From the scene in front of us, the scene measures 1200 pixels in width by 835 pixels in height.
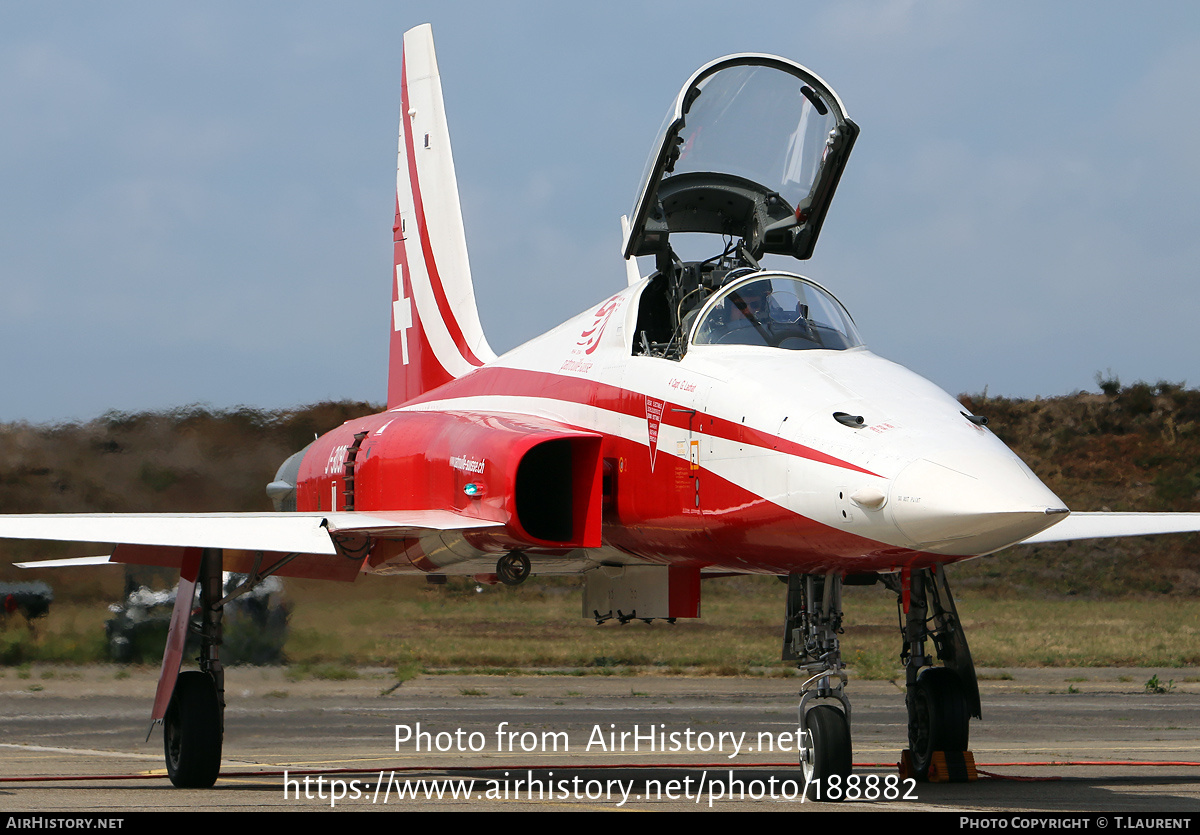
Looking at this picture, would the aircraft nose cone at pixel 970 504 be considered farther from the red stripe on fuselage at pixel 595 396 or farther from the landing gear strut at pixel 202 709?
the landing gear strut at pixel 202 709

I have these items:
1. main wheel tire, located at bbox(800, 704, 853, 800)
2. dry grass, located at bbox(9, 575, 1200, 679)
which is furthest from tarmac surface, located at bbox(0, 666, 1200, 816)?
dry grass, located at bbox(9, 575, 1200, 679)

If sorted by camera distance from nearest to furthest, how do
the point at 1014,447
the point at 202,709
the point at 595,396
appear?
the point at 595,396 → the point at 202,709 → the point at 1014,447

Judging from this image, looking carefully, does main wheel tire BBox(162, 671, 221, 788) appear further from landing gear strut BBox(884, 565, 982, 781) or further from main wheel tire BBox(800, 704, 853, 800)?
landing gear strut BBox(884, 565, 982, 781)

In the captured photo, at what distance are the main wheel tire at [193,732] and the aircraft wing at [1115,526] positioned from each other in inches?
243

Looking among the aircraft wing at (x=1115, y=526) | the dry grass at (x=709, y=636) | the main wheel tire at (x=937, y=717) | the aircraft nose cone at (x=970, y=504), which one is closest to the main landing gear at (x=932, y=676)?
the main wheel tire at (x=937, y=717)

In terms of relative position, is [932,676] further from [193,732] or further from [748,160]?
[193,732]

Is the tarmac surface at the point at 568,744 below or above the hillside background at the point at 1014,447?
below

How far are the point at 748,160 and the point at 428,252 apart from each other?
6125 millimetres

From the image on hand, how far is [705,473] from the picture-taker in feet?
25.6

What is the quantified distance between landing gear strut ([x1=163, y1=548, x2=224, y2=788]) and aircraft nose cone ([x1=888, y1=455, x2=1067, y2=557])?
5712mm

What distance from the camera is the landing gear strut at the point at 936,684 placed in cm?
922

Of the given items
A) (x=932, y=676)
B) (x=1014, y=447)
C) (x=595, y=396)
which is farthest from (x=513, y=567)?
(x=1014, y=447)
